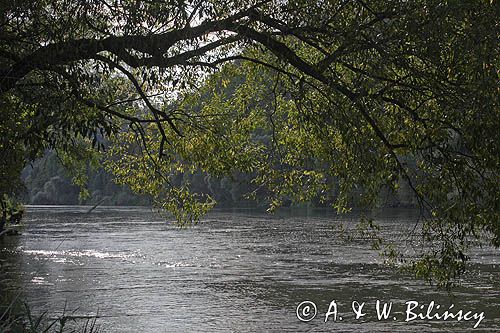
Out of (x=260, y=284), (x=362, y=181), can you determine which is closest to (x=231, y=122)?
(x=362, y=181)

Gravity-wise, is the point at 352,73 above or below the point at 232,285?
above

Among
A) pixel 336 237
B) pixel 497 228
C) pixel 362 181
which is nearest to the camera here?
pixel 497 228

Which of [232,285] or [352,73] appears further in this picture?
[232,285]

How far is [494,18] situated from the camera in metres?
7.31

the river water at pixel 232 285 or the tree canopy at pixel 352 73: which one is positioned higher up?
the tree canopy at pixel 352 73

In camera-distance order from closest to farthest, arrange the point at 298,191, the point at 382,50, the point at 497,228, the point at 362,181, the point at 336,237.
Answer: the point at 382,50 → the point at 497,228 → the point at 362,181 → the point at 298,191 → the point at 336,237

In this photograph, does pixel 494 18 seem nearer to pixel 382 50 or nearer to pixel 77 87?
pixel 382 50

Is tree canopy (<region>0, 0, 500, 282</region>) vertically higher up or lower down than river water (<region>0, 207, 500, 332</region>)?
higher up

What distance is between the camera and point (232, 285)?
23.9 metres

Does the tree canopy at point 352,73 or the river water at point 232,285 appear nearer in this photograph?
the tree canopy at point 352,73

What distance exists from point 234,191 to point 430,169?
100240mm

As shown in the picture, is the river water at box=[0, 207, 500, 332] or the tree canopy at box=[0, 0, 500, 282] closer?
the tree canopy at box=[0, 0, 500, 282]

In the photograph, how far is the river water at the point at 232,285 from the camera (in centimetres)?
1764

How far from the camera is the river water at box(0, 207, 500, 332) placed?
17.6 m
